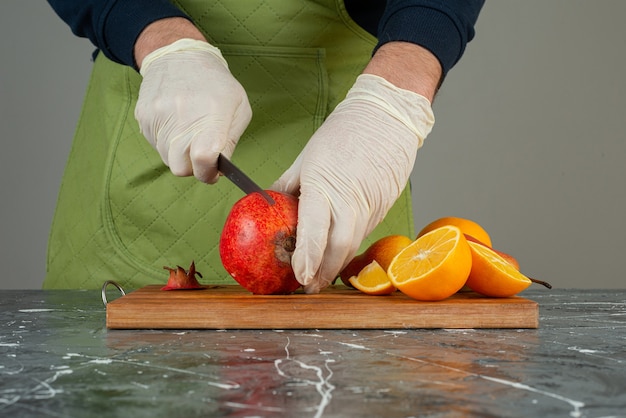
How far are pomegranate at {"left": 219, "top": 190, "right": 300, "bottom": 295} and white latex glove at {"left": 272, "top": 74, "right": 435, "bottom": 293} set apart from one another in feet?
0.09

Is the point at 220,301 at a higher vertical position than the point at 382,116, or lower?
lower

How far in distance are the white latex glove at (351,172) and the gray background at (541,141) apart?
7.14ft

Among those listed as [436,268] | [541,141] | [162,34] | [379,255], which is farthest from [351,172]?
[541,141]

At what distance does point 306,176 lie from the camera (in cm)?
121

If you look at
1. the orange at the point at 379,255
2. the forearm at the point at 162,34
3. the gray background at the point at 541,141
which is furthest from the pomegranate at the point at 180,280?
the gray background at the point at 541,141

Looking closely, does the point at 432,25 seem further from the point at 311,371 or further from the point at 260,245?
the point at 311,371

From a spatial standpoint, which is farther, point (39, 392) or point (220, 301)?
point (220, 301)

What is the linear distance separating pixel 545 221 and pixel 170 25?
246 centimetres

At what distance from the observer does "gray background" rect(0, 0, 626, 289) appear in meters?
3.51

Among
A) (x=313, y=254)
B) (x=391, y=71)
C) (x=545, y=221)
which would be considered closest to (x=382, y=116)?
(x=391, y=71)

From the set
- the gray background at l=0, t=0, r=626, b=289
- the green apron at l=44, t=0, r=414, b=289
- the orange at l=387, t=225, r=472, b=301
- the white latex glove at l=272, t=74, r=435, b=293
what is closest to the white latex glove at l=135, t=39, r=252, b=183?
the white latex glove at l=272, t=74, r=435, b=293

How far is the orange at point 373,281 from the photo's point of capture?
3.79ft

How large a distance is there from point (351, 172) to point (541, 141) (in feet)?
8.12

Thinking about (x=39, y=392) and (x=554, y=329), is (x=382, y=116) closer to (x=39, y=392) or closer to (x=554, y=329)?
(x=554, y=329)
